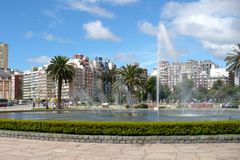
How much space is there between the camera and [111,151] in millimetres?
14070

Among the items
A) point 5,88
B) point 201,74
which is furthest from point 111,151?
point 5,88

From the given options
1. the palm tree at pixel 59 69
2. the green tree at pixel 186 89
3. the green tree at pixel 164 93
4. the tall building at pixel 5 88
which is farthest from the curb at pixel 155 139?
the tall building at pixel 5 88

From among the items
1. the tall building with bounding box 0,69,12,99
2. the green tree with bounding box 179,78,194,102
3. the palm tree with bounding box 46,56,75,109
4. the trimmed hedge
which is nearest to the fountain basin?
the trimmed hedge

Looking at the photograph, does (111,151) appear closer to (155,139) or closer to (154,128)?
(155,139)

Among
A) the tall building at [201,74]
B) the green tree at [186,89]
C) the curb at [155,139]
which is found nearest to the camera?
the curb at [155,139]

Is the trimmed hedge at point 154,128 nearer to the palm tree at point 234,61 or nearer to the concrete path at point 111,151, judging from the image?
the concrete path at point 111,151

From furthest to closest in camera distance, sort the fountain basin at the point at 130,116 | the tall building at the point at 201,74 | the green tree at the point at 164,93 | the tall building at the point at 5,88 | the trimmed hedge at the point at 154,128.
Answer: the tall building at the point at 5,88 < the tall building at the point at 201,74 < the green tree at the point at 164,93 < the fountain basin at the point at 130,116 < the trimmed hedge at the point at 154,128

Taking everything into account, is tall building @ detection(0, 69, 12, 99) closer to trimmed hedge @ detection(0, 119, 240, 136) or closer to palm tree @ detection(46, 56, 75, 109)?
palm tree @ detection(46, 56, 75, 109)

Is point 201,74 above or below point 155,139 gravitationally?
above

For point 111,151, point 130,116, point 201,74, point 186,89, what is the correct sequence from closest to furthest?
point 111,151 < point 130,116 < point 186,89 < point 201,74

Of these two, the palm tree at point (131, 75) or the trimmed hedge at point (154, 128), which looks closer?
the trimmed hedge at point (154, 128)

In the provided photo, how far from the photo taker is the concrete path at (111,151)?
12680 millimetres

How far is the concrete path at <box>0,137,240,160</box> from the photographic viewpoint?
12680 mm

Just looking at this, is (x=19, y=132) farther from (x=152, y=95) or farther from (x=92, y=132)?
(x=152, y=95)
